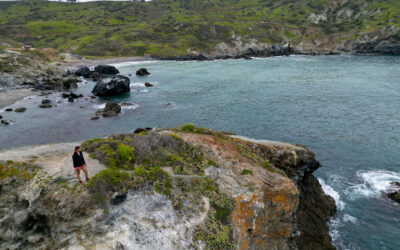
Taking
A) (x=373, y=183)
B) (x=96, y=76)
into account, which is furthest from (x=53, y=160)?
(x=96, y=76)

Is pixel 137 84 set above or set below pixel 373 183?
above

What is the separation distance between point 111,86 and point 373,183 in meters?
61.8

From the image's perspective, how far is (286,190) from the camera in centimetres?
1780

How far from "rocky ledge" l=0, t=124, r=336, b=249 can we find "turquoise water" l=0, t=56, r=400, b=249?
7.98 metres

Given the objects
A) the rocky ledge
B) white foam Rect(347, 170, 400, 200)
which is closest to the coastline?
the rocky ledge

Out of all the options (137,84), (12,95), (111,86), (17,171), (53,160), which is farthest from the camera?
(137,84)

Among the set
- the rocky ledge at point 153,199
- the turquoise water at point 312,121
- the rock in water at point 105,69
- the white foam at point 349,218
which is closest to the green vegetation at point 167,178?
the rocky ledge at point 153,199

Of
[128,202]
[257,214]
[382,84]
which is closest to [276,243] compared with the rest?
[257,214]

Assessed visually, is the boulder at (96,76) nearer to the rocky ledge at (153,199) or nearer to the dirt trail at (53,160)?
the rocky ledge at (153,199)

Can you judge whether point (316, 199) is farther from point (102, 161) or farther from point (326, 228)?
point (102, 161)

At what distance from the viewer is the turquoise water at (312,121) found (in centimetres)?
2652

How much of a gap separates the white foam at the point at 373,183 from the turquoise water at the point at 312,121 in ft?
0.34

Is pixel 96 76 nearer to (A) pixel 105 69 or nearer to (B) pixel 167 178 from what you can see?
(A) pixel 105 69

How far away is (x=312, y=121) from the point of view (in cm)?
4803
